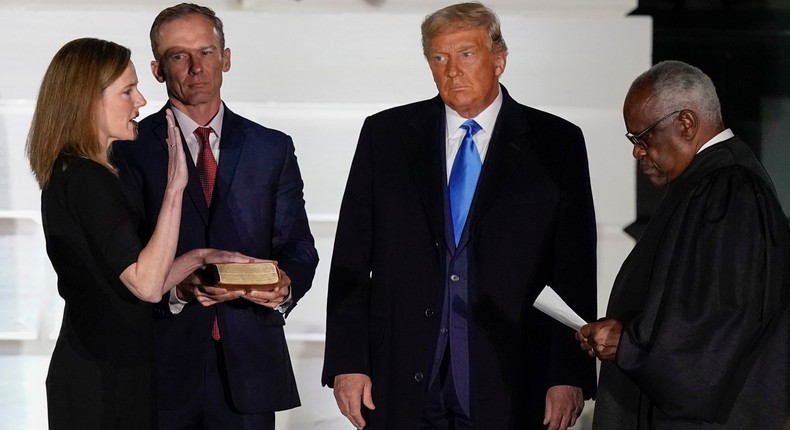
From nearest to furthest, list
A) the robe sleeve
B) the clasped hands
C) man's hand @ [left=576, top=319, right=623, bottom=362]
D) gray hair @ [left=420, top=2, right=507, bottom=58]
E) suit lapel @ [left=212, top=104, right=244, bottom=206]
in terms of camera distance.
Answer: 1. the robe sleeve
2. man's hand @ [left=576, top=319, right=623, bottom=362]
3. the clasped hands
4. gray hair @ [left=420, top=2, right=507, bottom=58]
5. suit lapel @ [left=212, top=104, right=244, bottom=206]

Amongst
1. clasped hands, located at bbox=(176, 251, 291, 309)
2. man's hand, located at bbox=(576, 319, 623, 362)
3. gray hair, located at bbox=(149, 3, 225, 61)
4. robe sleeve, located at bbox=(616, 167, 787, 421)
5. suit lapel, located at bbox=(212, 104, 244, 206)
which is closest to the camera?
robe sleeve, located at bbox=(616, 167, 787, 421)

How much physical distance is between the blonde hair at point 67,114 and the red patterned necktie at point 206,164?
61cm

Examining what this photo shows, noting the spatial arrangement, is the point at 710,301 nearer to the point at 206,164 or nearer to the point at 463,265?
the point at 463,265

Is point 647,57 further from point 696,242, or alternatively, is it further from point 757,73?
point 696,242

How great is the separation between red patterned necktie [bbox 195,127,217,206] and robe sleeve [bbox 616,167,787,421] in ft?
4.53

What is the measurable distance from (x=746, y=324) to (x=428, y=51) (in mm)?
1225

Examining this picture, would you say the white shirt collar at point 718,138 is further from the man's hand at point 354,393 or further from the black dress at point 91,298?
the black dress at point 91,298

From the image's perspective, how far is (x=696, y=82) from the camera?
298 cm

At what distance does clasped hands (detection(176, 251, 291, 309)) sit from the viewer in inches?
130

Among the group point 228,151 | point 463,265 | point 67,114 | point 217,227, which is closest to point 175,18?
point 228,151

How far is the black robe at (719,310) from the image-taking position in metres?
2.77

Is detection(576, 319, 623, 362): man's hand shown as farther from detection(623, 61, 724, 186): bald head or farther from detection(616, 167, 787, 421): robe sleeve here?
detection(623, 61, 724, 186): bald head

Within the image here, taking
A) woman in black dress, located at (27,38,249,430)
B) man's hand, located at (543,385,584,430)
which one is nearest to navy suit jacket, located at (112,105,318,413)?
woman in black dress, located at (27,38,249,430)

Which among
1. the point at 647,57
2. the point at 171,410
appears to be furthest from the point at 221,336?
the point at 647,57
